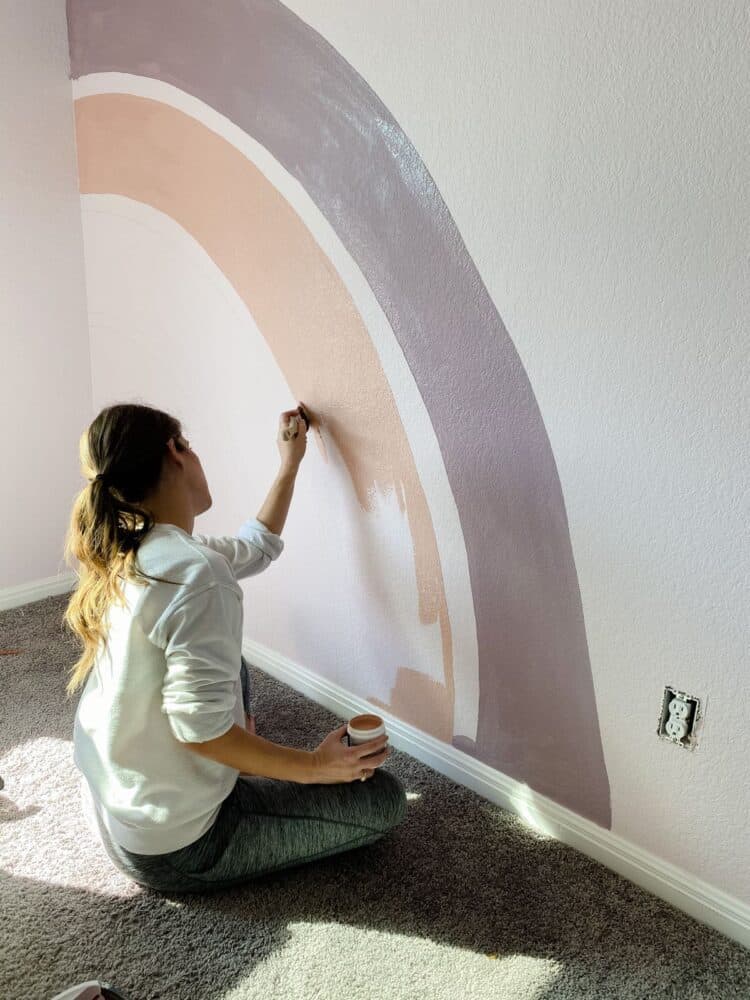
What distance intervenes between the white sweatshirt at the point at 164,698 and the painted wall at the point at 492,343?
549 mm

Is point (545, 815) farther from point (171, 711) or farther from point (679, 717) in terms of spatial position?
point (171, 711)

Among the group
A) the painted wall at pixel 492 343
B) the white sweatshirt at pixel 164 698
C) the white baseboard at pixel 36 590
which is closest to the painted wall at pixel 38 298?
the white baseboard at pixel 36 590

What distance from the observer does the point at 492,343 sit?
1.60 meters

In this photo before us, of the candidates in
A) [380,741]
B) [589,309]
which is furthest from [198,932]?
[589,309]

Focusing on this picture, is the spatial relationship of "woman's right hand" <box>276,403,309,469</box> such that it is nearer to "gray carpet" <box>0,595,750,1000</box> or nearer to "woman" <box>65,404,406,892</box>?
"woman" <box>65,404,406,892</box>

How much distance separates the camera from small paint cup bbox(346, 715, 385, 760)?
5.16ft

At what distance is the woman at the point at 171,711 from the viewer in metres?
1.43

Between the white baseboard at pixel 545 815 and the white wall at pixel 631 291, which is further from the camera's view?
the white baseboard at pixel 545 815

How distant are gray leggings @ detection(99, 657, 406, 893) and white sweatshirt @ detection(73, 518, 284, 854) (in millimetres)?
41

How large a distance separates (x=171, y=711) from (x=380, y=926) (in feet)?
1.81

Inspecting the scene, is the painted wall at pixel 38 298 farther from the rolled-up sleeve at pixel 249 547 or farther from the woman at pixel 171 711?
the woman at pixel 171 711

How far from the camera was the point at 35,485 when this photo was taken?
9.32ft

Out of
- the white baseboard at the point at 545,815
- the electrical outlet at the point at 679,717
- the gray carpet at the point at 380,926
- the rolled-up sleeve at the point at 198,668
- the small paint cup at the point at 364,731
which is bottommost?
the gray carpet at the point at 380,926

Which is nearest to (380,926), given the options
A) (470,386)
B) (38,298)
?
(470,386)
